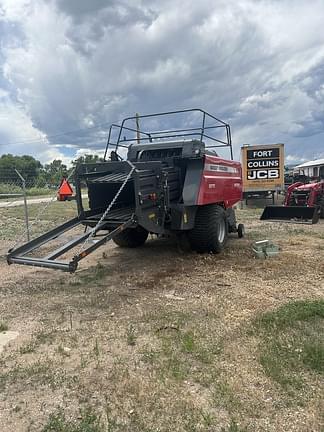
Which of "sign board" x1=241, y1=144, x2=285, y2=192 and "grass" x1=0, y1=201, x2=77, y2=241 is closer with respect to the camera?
"grass" x1=0, y1=201, x2=77, y2=241

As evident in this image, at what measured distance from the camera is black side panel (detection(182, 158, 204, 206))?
6.60 meters

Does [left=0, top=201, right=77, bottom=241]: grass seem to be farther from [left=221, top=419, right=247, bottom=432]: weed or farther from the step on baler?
[left=221, top=419, right=247, bottom=432]: weed

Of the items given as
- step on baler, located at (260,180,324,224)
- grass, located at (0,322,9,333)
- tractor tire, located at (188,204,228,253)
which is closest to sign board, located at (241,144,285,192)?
step on baler, located at (260,180,324,224)

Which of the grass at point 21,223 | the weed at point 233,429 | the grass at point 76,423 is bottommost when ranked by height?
the weed at point 233,429

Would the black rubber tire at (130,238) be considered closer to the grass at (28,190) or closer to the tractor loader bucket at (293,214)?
the tractor loader bucket at (293,214)

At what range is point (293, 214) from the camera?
11.9 m

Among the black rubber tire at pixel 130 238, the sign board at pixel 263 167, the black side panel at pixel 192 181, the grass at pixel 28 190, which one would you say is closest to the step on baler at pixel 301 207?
the sign board at pixel 263 167

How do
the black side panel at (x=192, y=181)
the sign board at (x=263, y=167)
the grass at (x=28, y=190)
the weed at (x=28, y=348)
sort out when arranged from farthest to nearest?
1. the grass at (x=28, y=190)
2. the sign board at (x=263, y=167)
3. the black side panel at (x=192, y=181)
4. the weed at (x=28, y=348)

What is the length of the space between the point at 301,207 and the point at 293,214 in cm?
32

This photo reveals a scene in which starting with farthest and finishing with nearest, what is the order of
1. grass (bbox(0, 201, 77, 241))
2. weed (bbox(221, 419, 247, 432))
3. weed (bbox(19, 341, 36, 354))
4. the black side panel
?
1. grass (bbox(0, 201, 77, 241))
2. the black side panel
3. weed (bbox(19, 341, 36, 354))
4. weed (bbox(221, 419, 247, 432))

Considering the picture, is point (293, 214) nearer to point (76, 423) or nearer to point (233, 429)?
point (233, 429)

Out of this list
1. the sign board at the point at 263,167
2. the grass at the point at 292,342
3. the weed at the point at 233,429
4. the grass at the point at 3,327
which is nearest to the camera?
the weed at the point at 233,429

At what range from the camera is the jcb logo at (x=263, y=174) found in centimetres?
1706

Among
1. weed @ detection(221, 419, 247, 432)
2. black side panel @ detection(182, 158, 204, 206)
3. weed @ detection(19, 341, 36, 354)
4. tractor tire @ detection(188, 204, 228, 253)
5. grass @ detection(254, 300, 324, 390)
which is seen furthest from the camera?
tractor tire @ detection(188, 204, 228, 253)
